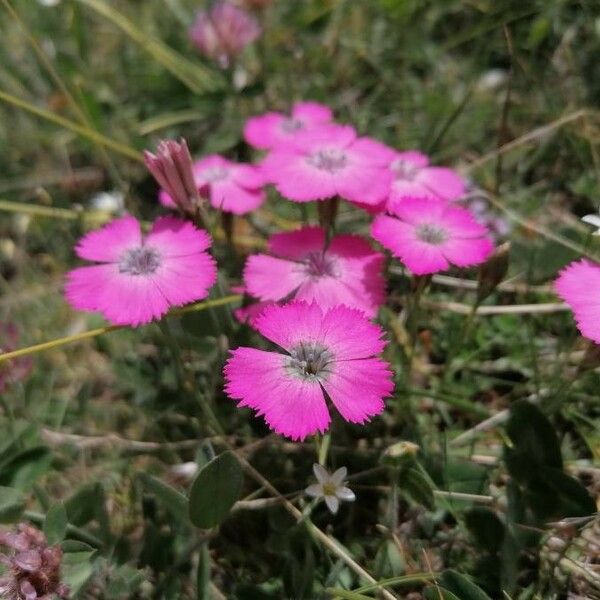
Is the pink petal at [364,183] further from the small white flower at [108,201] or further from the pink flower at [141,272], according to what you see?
the small white flower at [108,201]

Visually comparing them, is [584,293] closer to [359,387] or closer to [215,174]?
[359,387]

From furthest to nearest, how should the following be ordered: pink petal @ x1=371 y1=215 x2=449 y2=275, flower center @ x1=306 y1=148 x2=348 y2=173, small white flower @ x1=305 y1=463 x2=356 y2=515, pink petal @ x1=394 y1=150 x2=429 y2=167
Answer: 1. pink petal @ x1=394 y1=150 x2=429 y2=167
2. flower center @ x1=306 y1=148 x2=348 y2=173
3. pink petal @ x1=371 y1=215 x2=449 y2=275
4. small white flower @ x1=305 y1=463 x2=356 y2=515

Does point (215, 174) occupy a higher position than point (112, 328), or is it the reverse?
point (215, 174)

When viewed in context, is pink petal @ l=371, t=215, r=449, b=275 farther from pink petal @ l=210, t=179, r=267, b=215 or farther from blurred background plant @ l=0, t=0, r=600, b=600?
pink petal @ l=210, t=179, r=267, b=215

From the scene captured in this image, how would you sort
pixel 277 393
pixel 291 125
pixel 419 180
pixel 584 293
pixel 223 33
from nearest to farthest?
pixel 277 393
pixel 584 293
pixel 419 180
pixel 291 125
pixel 223 33

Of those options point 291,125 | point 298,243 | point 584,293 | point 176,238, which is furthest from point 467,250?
point 291,125

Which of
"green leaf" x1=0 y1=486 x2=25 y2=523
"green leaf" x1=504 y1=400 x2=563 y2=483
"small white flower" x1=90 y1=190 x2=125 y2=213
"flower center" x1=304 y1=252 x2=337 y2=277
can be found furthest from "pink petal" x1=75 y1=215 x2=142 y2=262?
"green leaf" x1=504 y1=400 x2=563 y2=483

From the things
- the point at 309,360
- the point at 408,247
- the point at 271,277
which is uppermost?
the point at 408,247
